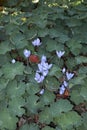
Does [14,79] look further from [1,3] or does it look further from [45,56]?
[1,3]

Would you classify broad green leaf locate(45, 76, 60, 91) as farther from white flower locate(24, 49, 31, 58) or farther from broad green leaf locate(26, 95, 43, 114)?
white flower locate(24, 49, 31, 58)

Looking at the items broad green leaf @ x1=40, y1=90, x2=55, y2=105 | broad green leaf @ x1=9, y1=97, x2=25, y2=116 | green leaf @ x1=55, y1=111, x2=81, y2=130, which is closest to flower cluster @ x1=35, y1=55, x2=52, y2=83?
broad green leaf @ x1=40, y1=90, x2=55, y2=105

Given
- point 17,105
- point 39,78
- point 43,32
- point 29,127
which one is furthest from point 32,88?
point 43,32

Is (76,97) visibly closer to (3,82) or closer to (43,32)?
(3,82)

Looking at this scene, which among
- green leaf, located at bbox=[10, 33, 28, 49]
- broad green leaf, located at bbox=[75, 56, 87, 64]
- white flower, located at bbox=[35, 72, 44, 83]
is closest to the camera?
white flower, located at bbox=[35, 72, 44, 83]

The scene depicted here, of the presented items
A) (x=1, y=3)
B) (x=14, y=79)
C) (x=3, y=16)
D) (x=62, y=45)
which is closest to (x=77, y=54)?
(x=62, y=45)

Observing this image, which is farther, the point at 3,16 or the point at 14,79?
the point at 3,16

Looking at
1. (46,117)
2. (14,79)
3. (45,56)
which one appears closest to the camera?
(46,117)

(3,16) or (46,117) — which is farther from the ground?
(3,16)
